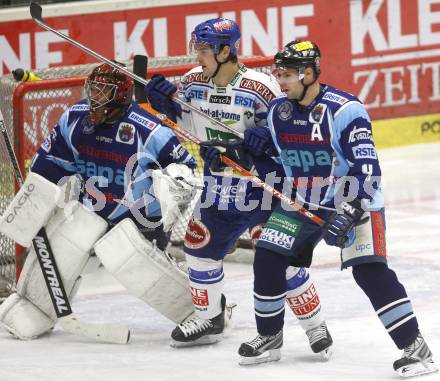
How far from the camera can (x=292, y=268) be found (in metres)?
5.42

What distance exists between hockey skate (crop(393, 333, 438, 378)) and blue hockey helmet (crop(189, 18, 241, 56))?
1408 mm

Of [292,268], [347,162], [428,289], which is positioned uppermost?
[347,162]

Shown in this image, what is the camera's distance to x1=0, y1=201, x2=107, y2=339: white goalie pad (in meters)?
5.69

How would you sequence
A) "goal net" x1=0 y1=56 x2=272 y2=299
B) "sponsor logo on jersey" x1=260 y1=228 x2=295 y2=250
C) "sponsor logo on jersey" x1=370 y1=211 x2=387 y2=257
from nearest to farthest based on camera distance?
"sponsor logo on jersey" x1=370 y1=211 x2=387 y2=257 → "sponsor logo on jersey" x1=260 y1=228 x2=295 y2=250 → "goal net" x1=0 y1=56 x2=272 y2=299

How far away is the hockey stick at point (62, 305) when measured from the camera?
5.73 metres

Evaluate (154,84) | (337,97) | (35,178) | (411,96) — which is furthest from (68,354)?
(411,96)

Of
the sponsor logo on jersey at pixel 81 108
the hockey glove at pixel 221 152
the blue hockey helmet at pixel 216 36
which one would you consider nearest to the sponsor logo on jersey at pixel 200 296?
the hockey glove at pixel 221 152

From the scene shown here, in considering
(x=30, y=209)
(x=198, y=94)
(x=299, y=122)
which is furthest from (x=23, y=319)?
(x=299, y=122)

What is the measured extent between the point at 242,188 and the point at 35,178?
86 centimetres

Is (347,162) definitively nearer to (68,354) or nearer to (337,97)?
(337,97)

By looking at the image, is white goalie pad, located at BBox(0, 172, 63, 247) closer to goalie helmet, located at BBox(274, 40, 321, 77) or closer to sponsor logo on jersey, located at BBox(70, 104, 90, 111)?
sponsor logo on jersey, located at BBox(70, 104, 90, 111)

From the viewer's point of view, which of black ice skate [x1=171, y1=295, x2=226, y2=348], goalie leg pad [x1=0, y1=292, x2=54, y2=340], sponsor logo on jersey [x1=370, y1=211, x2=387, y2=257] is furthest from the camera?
goalie leg pad [x1=0, y1=292, x2=54, y2=340]

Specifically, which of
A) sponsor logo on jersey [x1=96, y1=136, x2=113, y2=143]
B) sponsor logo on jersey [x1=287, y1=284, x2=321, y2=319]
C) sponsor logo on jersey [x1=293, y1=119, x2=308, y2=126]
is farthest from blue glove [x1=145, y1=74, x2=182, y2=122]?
sponsor logo on jersey [x1=287, y1=284, x2=321, y2=319]

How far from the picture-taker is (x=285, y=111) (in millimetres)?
5180
